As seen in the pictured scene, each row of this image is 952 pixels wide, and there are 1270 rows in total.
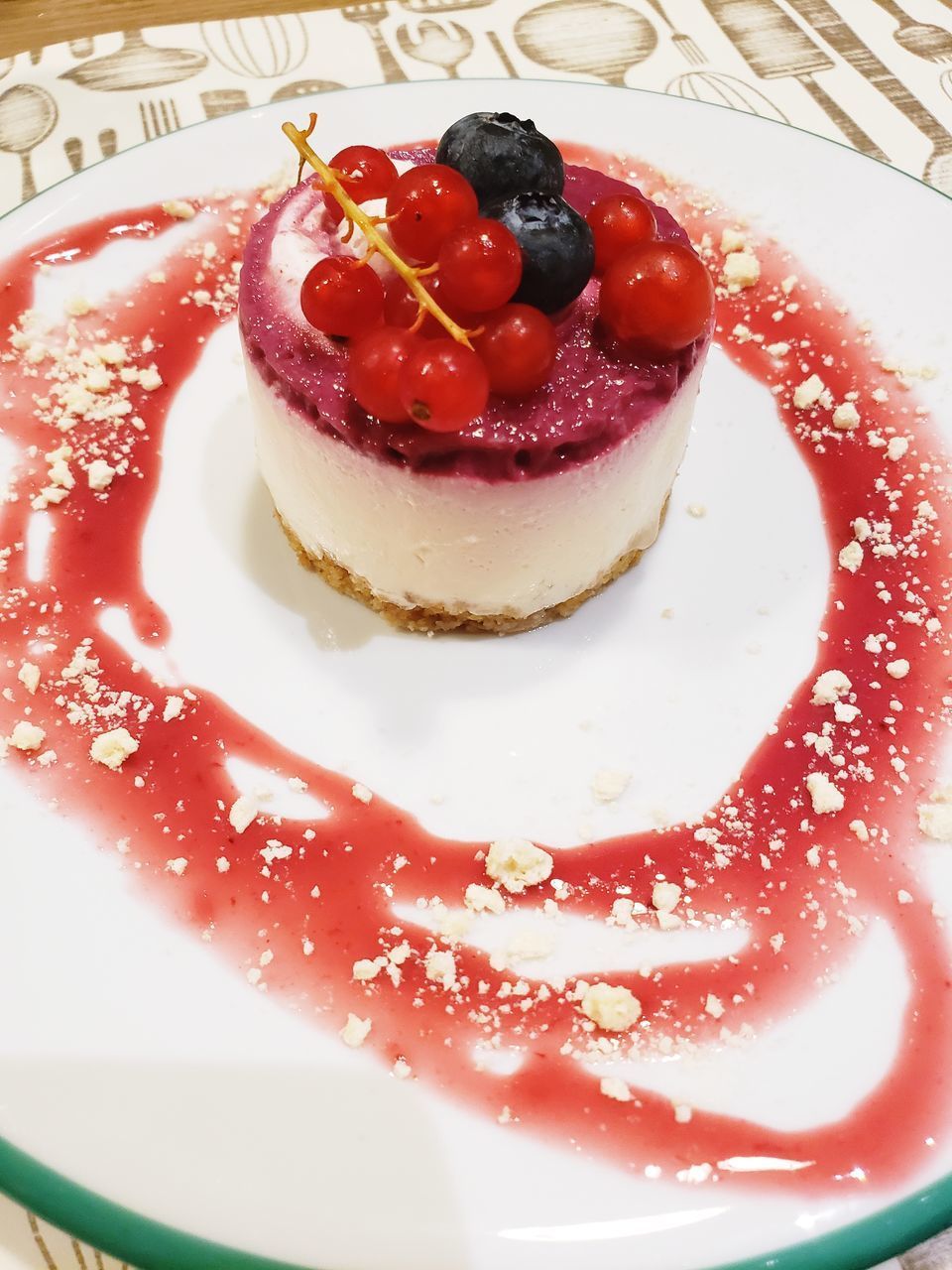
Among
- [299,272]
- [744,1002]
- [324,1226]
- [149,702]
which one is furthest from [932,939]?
[299,272]

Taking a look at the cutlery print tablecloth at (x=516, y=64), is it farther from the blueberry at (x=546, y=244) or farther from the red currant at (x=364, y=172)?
the blueberry at (x=546, y=244)

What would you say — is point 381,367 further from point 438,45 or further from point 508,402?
point 438,45

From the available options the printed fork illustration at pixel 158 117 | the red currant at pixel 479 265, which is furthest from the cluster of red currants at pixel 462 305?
the printed fork illustration at pixel 158 117

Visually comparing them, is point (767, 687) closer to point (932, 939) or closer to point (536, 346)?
point (932, 939)

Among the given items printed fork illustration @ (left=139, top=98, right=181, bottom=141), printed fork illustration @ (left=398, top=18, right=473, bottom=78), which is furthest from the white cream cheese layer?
printed fork illustration @ (left=398, top=18, right=473, bottom=78)

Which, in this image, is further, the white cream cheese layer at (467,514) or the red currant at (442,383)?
the white cream cheese layer at (467,514)

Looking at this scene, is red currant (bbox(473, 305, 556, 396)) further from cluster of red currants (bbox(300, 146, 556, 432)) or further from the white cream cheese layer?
the white cream cheese layer
